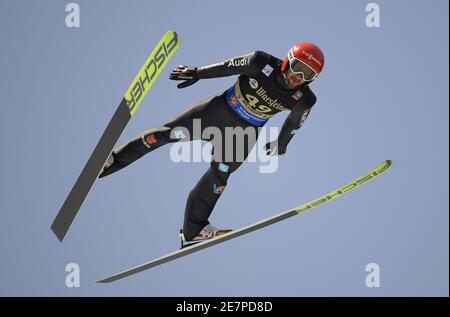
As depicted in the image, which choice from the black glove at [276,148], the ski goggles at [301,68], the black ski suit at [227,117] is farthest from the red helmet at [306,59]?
the black glove at [276,148]

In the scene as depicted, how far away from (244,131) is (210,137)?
14.6 inches

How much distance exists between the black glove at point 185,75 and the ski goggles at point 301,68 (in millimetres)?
1032

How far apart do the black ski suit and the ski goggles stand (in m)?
0.21

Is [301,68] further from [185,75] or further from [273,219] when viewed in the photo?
[273,219]

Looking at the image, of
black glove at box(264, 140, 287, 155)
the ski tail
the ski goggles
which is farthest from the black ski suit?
the ski tail

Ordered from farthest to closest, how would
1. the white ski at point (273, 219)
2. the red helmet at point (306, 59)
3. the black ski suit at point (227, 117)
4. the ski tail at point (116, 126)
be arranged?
the white ski at point (273, 219) → the black ski suit at point (227, 117) → the red helmet at point (306, 59) → the ski tail at point (116, 126)

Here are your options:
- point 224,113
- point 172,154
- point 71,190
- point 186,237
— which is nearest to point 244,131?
point 224,113

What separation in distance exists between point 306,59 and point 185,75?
1.29 m

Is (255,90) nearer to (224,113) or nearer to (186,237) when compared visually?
(224,113)

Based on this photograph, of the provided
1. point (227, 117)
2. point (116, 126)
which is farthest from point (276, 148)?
point (116, 126)

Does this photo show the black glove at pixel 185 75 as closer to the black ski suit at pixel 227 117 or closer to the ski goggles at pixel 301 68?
the black ski suit at pixel 227 117

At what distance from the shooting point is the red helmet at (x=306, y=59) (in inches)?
283

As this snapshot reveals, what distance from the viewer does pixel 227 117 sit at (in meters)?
7.77

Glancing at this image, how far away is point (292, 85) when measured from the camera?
24.4 ft
